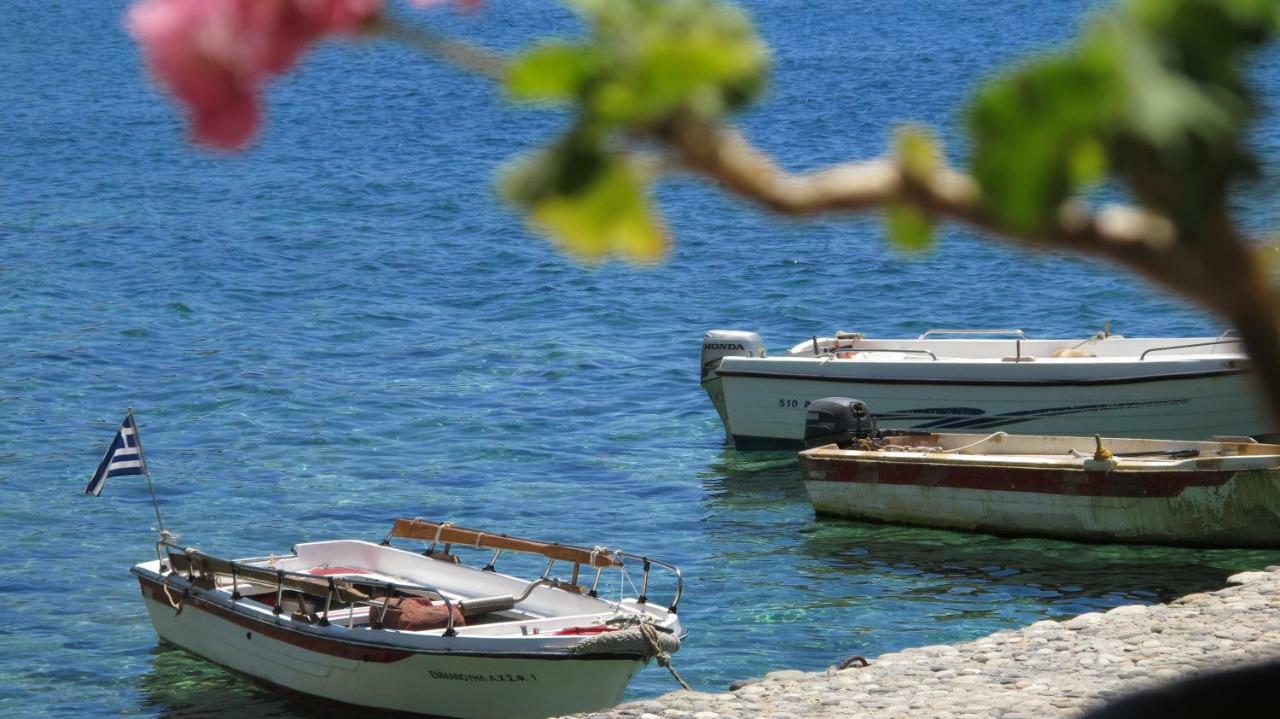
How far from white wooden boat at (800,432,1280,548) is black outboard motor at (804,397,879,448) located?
205 millimetres

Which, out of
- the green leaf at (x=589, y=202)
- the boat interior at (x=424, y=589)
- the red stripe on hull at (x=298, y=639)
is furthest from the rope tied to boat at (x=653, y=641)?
the green leaf at (x=589, y=202)

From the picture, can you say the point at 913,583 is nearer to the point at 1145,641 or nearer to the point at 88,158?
the point at 1145,641

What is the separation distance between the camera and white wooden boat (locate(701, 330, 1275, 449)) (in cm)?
1977


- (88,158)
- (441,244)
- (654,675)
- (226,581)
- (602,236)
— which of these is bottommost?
(654,675)

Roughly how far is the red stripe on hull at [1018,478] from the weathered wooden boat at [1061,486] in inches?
0.4

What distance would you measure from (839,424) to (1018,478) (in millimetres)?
2338

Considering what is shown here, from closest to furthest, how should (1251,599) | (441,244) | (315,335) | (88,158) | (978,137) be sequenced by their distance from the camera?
(978,137) → (1251,599) → (315,335) → (441,244) → (88,158)

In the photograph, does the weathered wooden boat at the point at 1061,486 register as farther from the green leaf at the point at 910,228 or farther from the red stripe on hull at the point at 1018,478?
the green leaf at the point at 910,228

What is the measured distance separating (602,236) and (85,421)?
2355 cm

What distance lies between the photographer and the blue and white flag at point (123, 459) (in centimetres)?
1472

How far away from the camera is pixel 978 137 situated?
2.49 metres

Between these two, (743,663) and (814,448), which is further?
(814,448)

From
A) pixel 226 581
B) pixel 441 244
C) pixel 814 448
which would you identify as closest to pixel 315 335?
pixel 441 244

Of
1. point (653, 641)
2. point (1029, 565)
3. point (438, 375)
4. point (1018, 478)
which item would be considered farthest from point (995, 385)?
point (438, 375)
